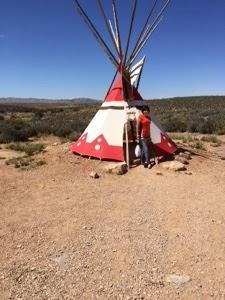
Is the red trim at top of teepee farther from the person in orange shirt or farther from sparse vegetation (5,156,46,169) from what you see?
sparse vegetation (5,156,46,169)

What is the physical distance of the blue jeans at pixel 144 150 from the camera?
10125mm

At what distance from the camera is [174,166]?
978 cm

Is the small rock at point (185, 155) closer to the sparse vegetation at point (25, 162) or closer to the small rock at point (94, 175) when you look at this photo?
the small rock at point (94, 175)

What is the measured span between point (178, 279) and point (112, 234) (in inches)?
62.5

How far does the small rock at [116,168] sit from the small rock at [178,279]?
4.77m

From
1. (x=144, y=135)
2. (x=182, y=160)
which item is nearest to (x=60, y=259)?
(x=144, y=135)

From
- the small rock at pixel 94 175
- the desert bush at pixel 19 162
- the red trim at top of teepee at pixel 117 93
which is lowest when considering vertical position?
the desert bush at pixel 19 162

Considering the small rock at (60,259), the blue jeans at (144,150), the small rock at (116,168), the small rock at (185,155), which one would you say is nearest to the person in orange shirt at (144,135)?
the blue jeans at (144,150)

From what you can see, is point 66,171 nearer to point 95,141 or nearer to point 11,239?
point 95,141

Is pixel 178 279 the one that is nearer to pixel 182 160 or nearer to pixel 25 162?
pixel 182 160

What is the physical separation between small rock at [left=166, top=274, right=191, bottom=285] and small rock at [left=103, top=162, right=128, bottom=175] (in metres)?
4.77

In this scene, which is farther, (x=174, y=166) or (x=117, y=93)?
(x=117, y=93)

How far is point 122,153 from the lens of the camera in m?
10.5

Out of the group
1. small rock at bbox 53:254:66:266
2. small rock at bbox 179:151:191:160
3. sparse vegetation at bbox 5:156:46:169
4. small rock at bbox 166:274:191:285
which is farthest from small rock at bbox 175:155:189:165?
small rock at bbox 166:274:191:285
